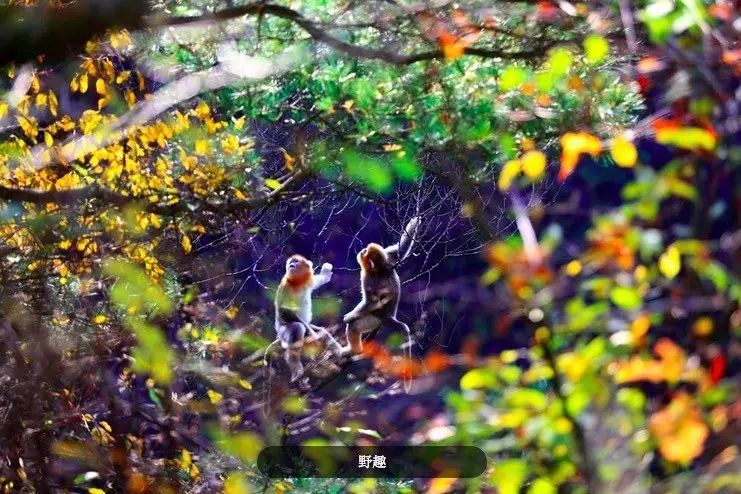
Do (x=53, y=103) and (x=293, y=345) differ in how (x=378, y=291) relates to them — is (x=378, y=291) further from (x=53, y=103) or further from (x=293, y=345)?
(x=53, y=103)

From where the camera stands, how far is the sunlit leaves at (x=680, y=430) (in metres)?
0.94

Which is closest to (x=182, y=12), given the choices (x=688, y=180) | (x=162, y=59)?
(x=162, y=59)

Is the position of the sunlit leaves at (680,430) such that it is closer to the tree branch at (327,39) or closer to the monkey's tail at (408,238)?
the tree branch at (327,39)

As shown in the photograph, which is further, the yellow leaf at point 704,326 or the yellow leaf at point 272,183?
the yellow leaf at point 272,183

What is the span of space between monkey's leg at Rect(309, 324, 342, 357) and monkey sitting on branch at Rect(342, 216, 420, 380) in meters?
0.03

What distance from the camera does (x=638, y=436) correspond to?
3.31ft

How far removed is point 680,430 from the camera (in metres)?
0.95

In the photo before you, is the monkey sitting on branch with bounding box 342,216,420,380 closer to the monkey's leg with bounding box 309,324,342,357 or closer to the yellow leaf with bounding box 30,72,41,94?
the monkey's leg with bounding box 309,324,342,357

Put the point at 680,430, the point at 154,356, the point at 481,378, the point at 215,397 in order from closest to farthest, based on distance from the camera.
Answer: the point at 680,430 → the point at 481,378 → the point at 154,356 → the point at 215,397

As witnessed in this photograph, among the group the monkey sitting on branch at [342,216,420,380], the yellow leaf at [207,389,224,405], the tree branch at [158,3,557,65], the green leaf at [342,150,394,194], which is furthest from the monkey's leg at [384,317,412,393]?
the tree branch at [158,3,557,65]

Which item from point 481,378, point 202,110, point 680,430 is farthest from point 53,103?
point 680,430

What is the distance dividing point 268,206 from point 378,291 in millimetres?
403

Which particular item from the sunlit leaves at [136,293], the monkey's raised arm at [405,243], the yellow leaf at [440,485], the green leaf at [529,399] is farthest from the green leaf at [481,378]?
the monkey's raised arm at [405,243]

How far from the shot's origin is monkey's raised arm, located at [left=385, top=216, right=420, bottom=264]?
232 centimetres
